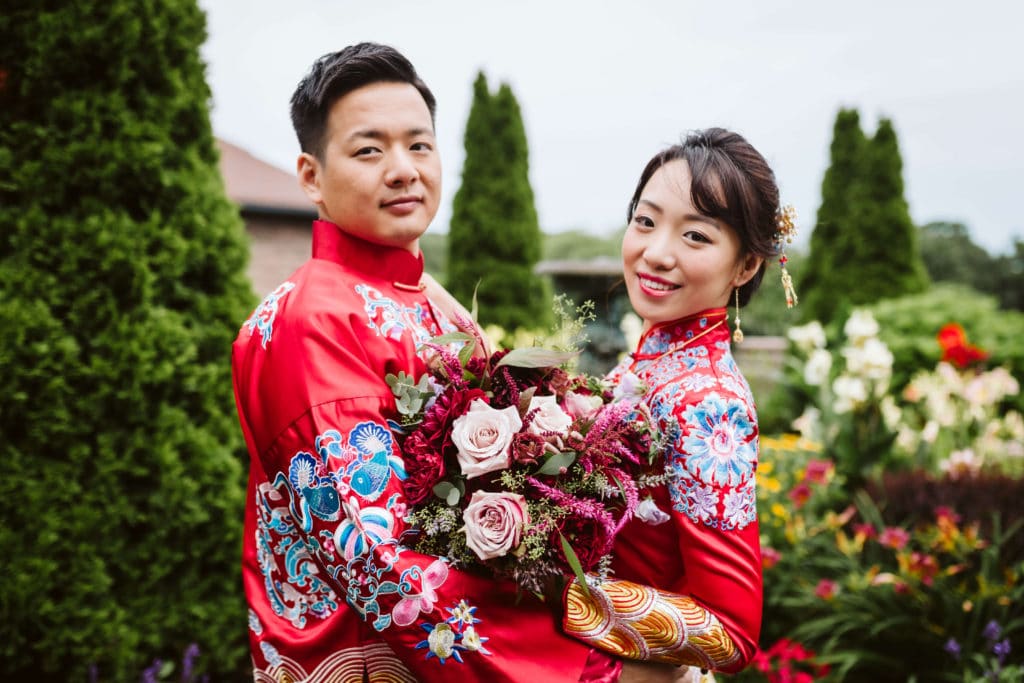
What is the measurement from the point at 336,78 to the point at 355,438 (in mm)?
953

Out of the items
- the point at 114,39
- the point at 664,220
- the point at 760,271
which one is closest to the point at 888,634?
the point at 760,271

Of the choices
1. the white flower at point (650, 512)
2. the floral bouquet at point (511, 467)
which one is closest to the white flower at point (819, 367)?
the white flower at point (650, 512)

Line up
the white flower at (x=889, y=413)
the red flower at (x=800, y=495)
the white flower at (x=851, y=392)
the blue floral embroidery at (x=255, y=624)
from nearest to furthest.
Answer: the blue floral embroidery at (x=255, y=624)
the red flower at (x=800, y=495)
the white flower at (x=851, y=392)
the white flower at (x=889, y=413)

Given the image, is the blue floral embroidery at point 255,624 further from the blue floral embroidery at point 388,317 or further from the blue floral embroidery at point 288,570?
the blue floral embroidery at point 388,317

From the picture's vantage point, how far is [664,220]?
2115 mm

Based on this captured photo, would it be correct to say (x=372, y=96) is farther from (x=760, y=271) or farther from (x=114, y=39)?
(x=114, y=39)

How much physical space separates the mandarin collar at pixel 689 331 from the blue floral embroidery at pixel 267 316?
1045 mm

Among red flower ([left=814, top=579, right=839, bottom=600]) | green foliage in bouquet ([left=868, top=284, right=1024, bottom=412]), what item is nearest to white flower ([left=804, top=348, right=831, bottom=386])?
red flower ([left=814, top=579, right=839, bottom=600])

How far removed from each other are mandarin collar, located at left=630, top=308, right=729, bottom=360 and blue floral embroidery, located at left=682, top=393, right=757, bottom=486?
263 mm

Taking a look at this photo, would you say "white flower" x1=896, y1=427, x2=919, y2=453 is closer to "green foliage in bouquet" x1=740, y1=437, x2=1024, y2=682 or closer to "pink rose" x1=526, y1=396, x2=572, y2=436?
"green foliage in bouquet" x1=740, y1=437, x2=1024, y2=682

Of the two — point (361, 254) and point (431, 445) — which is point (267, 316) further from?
point (431, 445)

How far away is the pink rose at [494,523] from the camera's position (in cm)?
154

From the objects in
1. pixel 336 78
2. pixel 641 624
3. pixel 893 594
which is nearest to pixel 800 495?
pixel 893 594

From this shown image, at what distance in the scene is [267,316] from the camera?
6.29ft
